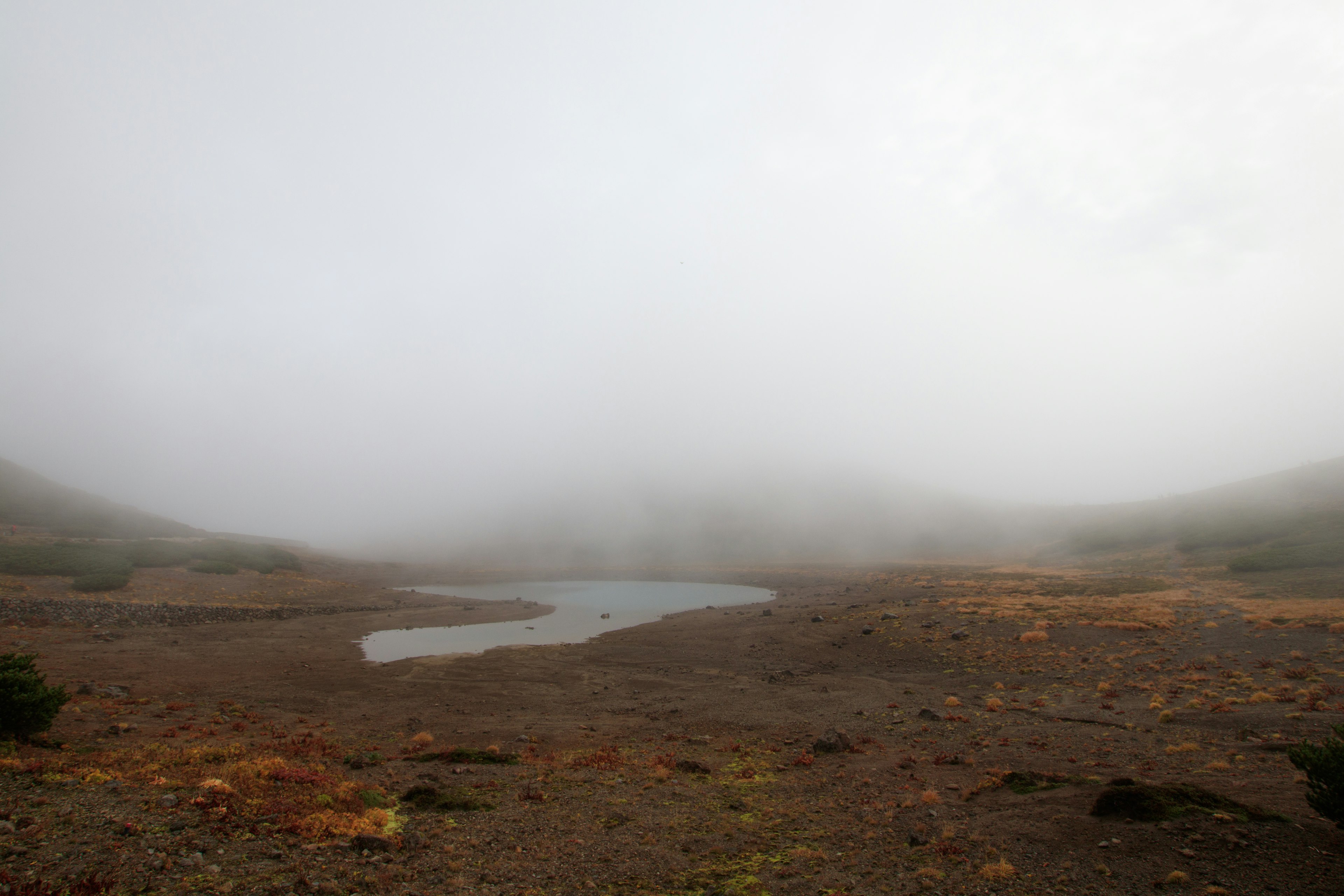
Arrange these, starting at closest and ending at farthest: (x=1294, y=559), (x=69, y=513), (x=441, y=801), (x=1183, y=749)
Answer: (x=441, y=801)
(x=1183, y=749)
(x=1294, y=559)
(x=69, y=513)

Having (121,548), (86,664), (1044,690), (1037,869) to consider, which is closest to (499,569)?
(121,548)

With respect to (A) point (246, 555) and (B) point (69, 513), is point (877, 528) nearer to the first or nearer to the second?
(A) point (246, 555)

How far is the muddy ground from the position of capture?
864 cm

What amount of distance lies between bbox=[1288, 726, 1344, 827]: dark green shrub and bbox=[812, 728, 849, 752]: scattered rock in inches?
384

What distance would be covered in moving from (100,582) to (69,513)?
59025 mm

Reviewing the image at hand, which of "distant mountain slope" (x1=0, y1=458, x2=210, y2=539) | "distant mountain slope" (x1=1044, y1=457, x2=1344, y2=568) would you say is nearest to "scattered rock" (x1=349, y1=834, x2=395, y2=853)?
"distant mountain slope" (x1=1044, y1=457, x2=1344, y2=568)

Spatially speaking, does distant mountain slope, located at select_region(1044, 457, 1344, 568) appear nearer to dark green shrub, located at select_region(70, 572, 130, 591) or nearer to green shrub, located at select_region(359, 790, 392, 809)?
green shrub, located at select_region(359, 790, 392, 809)

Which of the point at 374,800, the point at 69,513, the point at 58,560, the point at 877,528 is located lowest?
the point at 877,528

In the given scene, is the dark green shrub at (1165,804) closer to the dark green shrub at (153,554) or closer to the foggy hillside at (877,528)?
the foggy hillside at (877,528)

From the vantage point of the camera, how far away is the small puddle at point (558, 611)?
39.1 meters

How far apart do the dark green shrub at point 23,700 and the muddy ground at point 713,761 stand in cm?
81

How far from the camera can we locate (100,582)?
1660 inches

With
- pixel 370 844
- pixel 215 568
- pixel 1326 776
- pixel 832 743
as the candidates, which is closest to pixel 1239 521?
pixel 832 743

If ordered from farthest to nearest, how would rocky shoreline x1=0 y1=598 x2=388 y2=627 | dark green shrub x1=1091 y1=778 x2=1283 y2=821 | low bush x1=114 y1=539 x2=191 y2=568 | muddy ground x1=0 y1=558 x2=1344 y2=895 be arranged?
low bush x1=114 y1=539 x2=191 y2=568
rocky shoreline x1=0 y1=598 x2=388 y2=627
dark green shrub x1=1091 y1=778 x2=1283 y2=821
muddy ground x1=0 y1=558 x2=1344 y2=895
